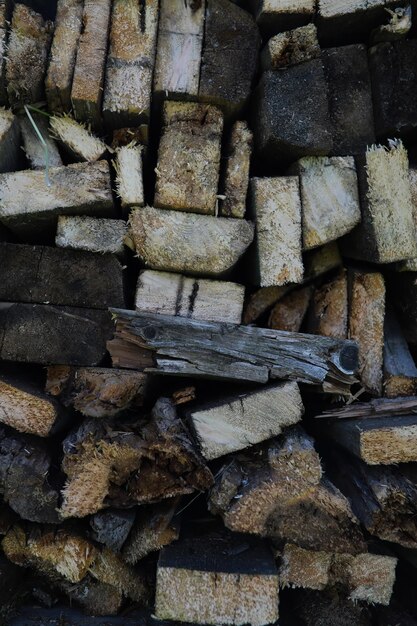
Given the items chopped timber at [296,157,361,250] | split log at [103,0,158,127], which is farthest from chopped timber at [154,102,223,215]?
chopped timber at [296,157,361,250]

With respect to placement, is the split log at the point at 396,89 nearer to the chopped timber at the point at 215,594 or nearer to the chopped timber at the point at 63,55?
the chopped timber at the point at 63,55

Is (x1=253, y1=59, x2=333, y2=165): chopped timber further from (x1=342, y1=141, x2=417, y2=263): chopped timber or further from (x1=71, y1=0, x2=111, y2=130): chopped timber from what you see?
(x1=71, y1=0, x2=111, y2=130): chopped timber

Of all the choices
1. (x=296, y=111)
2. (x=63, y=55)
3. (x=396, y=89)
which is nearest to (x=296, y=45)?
(x=296, y=111)

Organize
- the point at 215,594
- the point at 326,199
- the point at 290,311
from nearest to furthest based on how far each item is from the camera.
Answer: the point at 215,594, the point at 326,199, the point at 290,311

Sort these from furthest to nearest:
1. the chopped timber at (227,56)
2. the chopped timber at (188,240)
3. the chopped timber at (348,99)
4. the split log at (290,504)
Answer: the chopped timber at (348,99) → the chopped timber at (227,56) → the chopped timber at (188,240) → the split log at (290,504)

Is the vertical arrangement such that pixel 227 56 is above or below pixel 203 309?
above

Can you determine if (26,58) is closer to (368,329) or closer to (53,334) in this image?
(53,334)

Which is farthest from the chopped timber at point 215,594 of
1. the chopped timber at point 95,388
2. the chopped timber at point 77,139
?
the chopped timber at point 77,139
